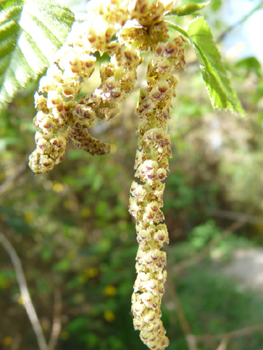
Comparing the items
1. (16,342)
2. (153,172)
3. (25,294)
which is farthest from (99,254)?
(153,172)

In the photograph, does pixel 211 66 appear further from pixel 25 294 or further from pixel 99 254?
pixel 99 254

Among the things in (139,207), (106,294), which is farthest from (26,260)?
(139,207)

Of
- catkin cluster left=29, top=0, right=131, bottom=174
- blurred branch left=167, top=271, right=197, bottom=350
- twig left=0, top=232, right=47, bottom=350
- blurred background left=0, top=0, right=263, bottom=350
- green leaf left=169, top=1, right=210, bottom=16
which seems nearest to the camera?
catkin cluster left=29, top=0, right=131, bottom=174

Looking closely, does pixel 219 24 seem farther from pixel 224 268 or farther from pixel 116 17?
pixel 224 268

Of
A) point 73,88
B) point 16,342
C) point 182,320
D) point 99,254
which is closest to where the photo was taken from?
point 73,88

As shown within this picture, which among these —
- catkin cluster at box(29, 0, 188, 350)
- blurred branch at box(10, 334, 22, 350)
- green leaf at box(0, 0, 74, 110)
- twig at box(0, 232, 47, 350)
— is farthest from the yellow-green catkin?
blurred branch at box(10, 334, 22, 350)

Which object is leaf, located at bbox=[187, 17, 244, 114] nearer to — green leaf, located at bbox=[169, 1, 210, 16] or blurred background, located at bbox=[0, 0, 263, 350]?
green leaf, located at bbox=[169, 1, 210, 16]

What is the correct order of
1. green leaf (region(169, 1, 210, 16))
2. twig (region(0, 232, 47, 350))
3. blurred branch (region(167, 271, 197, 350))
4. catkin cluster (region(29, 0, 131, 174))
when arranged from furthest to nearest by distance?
twig (region(0, 232, 47, 350)) → blurred branch (region(167, 271, 197, 350)) → green leaf (region(169, 1, 210, 16)) → catkin cluster (region(29, 0, 131, 174))
